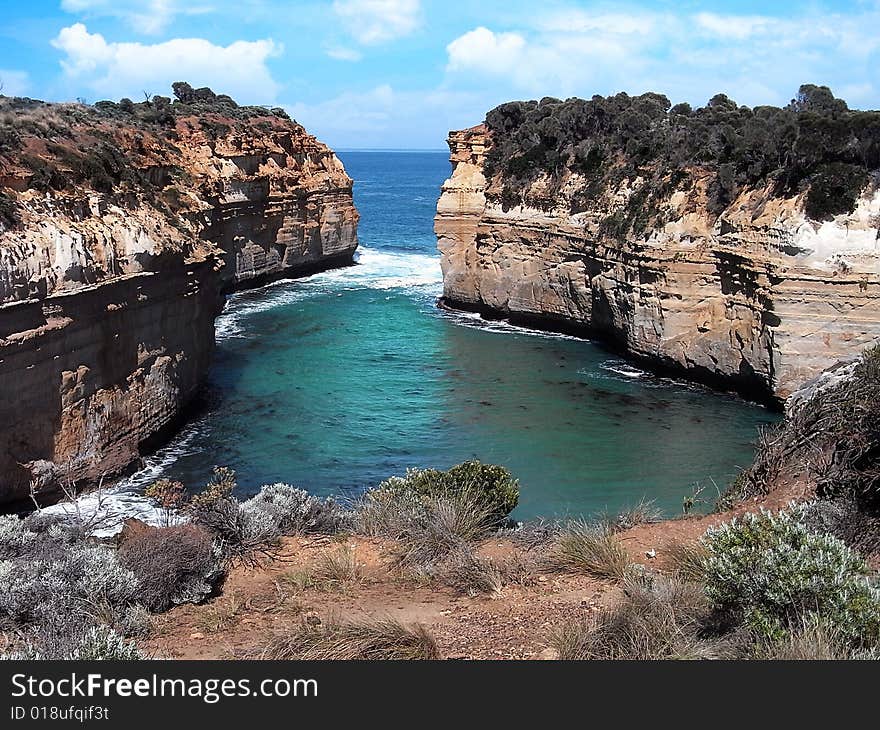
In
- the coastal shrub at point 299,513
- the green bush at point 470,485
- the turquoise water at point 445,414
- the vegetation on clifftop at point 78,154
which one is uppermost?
the vegetation on clifftop at point 78,154

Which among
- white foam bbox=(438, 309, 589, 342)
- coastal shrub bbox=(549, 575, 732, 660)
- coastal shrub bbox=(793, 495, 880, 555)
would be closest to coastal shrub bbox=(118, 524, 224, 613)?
coastal shrub bbox=(549, 575, 732, 660)

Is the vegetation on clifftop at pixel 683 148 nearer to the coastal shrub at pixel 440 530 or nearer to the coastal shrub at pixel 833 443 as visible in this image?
the coastal shrub at pixel 833 443

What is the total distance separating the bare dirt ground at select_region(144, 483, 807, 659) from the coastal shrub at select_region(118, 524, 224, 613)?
0.15m

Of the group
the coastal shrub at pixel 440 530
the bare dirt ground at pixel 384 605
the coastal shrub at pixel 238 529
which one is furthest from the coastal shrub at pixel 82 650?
the coastal shrub at pixel 440 530

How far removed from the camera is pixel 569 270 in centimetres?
3388

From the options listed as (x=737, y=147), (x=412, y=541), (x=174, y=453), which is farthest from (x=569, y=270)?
(x=412, y=541)

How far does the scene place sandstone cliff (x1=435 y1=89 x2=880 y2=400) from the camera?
2386 cm

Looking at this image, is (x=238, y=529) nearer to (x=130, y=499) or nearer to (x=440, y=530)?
(x=440, y=530)

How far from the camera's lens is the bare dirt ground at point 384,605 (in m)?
7.34

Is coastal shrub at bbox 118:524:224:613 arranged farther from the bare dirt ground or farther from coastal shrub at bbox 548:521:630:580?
coastal shrub at bbox 548:521:630:580

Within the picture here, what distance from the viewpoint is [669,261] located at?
91.3ft

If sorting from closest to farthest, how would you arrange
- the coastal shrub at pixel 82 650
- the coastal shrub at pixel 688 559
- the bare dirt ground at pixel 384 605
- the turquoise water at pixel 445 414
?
the coastal shrub at pixel 82 650
the bare dirt ground at pixel 384 605
the coastal shrub at pixel 688 559
the turquoise water at pixel 445 414

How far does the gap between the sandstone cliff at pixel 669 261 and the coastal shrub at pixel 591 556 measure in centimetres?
1661

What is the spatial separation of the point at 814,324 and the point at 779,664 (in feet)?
66.5
